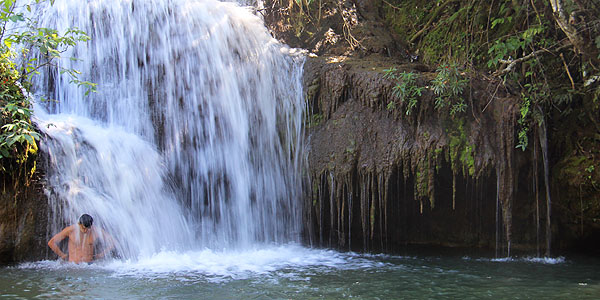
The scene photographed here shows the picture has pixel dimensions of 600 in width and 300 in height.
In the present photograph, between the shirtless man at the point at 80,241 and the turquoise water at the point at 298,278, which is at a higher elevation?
the shirtless man at the point at 80,241

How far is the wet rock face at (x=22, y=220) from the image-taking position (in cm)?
629

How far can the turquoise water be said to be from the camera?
16.1ft

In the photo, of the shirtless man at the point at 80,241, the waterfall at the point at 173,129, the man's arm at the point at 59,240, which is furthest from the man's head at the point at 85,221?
the waterfall at the point at 173,129

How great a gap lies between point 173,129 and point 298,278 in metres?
3.35

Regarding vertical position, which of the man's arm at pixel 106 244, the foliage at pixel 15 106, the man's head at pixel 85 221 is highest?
the foliage at pixel 15 106

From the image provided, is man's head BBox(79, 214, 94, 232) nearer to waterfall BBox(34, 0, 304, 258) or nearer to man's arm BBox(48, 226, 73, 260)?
man's arm BBox(48, 226, 73, 260)

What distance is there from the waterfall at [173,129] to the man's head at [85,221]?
299 millimetres

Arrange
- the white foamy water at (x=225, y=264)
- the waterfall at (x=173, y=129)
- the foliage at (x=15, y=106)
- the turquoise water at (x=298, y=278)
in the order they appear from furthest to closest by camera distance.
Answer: the waterfall at (x=173, y=129), the foliage at (x=15, y=106), the white foamy water at (x=225, y=264), the turquoise water at (x=298, y=278)

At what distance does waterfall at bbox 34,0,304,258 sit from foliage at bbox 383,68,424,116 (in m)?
1.57

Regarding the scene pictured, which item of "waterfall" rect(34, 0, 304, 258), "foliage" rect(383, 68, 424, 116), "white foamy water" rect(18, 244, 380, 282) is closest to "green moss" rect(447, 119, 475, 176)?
"foliage" rect(383, 68, 424, 116)

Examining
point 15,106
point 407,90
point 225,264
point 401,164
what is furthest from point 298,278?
point 15,106

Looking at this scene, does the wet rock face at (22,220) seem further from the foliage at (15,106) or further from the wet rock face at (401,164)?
the wet rock face at (401,164)

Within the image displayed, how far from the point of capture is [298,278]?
561 cm

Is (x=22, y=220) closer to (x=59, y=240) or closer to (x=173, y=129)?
(x=59, y=240)
